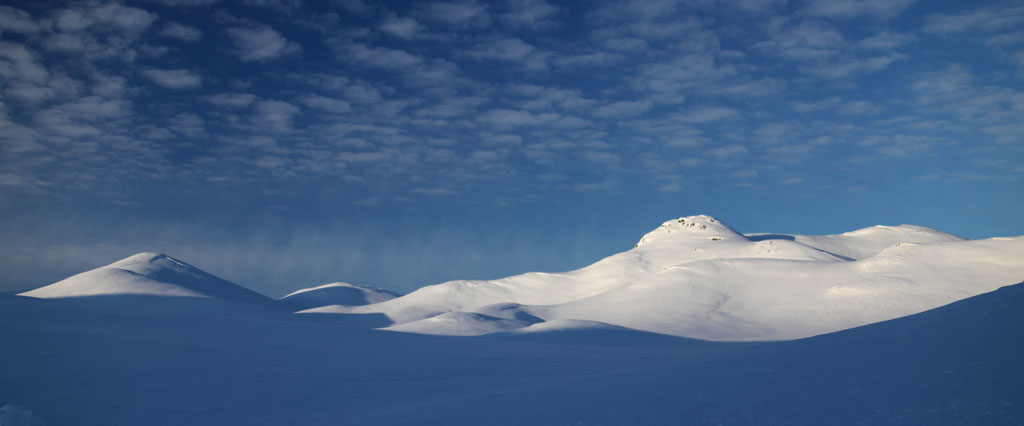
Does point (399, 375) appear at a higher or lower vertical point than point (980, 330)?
lower

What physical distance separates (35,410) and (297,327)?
69.6 ft

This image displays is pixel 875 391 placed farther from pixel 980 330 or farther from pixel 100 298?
pixel 100 298

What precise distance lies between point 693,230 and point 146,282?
78301 millimetres

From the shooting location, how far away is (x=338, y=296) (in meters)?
97.1

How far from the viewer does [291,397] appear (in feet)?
44.2

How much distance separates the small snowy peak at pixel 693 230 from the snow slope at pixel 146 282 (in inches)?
2515

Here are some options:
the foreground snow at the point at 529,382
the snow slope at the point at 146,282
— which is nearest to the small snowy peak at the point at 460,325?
the foreground snow at the point at 529,382

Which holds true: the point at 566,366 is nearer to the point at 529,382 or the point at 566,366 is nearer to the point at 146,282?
the point at 529,382

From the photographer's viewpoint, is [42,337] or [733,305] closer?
[42,337]

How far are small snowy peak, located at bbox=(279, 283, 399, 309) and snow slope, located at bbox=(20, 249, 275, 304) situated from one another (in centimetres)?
1875

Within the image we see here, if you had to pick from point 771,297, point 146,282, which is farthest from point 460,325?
point 146,282

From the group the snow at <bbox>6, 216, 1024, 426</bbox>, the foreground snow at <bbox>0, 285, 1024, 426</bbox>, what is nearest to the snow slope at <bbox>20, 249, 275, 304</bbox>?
the snow at <bbox>6, 216, 1024, 426</bbox>

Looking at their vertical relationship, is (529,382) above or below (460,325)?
below

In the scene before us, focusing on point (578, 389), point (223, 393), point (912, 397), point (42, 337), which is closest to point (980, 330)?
point (912, 397)
